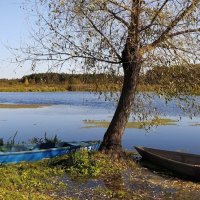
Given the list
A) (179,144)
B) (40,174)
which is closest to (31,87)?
(179,144)

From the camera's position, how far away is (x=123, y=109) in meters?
17.5

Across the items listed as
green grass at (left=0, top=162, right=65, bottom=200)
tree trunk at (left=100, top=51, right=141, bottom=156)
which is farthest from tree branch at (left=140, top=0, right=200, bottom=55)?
green grass at (left=0, top=162, right=65, bottom=200)

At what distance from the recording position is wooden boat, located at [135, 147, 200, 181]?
15102mm

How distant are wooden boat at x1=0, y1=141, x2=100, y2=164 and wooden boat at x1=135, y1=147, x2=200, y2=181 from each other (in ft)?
8.13

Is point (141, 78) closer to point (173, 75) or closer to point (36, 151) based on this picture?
point (173, 75)

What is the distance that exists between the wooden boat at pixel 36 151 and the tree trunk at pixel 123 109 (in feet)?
4.42

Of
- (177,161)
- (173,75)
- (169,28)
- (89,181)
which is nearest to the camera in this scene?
(89,181)

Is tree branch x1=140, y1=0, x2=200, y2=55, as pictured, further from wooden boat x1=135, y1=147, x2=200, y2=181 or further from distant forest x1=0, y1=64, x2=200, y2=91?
wooden boat x1=135, y1=147, x2=200, y2=181

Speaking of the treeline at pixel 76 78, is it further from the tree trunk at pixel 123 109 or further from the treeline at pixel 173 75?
the treeline at pixel 173 75

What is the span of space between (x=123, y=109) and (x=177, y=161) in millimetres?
2894

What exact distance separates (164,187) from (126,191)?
1.43 meters

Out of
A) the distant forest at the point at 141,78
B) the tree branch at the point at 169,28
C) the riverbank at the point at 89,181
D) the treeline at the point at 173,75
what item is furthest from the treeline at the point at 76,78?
the riverbank at the point at 89,181

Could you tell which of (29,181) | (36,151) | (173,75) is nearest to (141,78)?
(173,75)

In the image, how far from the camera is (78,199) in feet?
40.1
